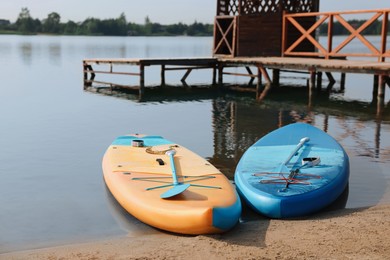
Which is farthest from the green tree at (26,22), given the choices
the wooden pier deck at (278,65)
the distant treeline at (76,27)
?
the wooden pier deck at (278,65)

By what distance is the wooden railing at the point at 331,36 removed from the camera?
1689cm

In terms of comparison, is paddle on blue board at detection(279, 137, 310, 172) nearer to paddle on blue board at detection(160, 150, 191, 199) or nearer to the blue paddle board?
the blue paddle board

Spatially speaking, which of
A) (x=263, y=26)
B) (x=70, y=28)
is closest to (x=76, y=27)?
(x=70, y=28)

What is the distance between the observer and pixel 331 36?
1870cm

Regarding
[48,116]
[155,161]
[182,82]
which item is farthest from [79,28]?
[155,161]

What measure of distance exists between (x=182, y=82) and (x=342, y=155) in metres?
16.4

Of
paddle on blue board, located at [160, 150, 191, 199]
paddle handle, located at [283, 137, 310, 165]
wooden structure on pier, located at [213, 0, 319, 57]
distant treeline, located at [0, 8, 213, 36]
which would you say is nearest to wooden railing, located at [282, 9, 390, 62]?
wooden structure on pier, located at [213, 0, 319, 57]

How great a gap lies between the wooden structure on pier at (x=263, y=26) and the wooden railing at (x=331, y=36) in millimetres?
204

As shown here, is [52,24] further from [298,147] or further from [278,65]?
[298,147]

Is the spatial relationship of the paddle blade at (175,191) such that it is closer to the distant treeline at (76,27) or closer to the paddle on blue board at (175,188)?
the paddle on blue board at (175,188)

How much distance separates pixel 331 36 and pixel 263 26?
285 centimetres

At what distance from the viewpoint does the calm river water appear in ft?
22.4

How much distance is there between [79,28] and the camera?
13100 centimetres

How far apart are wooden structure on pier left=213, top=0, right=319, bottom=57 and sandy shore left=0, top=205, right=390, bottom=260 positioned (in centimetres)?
1489
